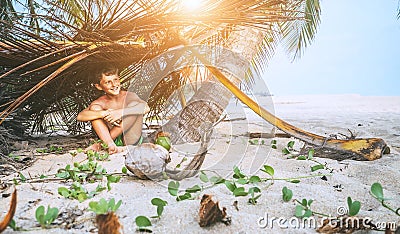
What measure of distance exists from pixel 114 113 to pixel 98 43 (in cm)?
47

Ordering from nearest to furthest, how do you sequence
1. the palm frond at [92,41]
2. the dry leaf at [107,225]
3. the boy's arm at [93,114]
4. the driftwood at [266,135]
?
the dry leaf at [107,225] → the palm frond at [92,41] → the boy's arm at [93,114] → the driftwood at [266,135]

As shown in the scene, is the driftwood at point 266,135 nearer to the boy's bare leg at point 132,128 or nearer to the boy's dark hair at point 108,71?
the boy's bare leg at point 132,128

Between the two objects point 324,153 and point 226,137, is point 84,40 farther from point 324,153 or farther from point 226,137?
point 324,153

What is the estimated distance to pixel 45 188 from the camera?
37.1 inches

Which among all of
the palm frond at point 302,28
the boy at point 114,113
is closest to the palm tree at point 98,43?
the boy at point 114,113

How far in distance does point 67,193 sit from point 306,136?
3.93ft

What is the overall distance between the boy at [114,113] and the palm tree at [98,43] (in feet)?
0.37

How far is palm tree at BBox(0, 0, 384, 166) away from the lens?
1.39 metres

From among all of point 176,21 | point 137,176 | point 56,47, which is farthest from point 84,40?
point 137,176

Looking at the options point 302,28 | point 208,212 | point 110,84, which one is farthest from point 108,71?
point 302,28

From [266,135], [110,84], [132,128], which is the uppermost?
[110,84]

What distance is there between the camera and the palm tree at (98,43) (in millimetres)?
1394

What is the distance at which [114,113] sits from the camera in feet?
5.96

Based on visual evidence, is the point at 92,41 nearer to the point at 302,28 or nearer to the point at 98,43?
the point at 98,43
